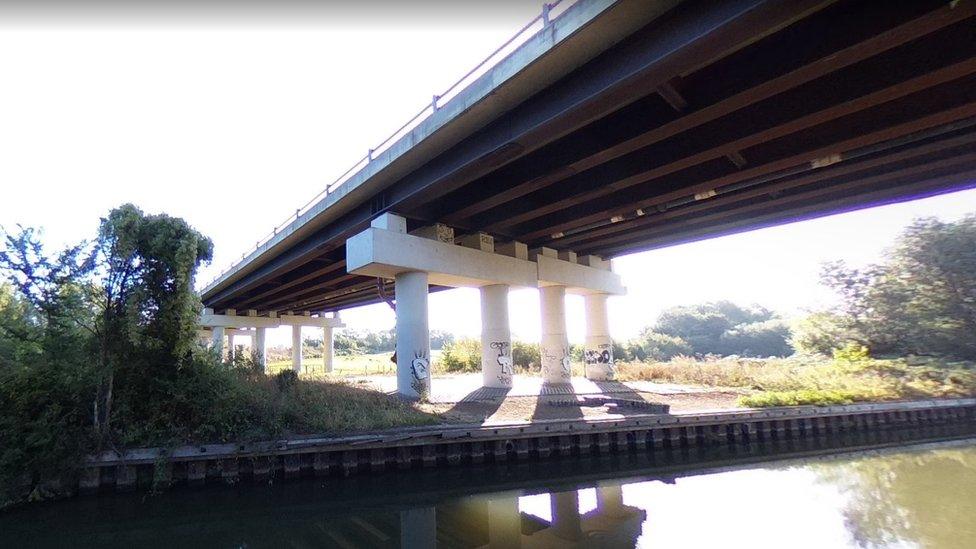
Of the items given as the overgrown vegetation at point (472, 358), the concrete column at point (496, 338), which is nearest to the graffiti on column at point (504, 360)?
the concrete column at point (496, 338)

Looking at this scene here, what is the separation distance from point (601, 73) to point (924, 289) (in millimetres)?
24972

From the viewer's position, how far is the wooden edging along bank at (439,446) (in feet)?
32.0

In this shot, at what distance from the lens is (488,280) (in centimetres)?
1959

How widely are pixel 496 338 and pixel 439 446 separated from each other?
9728 mm

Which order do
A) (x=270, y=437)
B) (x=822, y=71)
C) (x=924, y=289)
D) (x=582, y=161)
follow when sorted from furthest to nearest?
1. (x=924, y=289)
2. (x=582, y=161)
3. (x=270, y=437)
4. (x=822, y=71)

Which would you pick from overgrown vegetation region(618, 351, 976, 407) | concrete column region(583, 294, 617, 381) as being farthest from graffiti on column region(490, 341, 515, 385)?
overgrown vegetation region(618, 351, 976, 407)

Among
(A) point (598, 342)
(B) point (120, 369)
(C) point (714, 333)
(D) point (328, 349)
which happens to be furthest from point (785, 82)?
(C) point (714, 333)

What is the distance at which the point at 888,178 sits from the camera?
1447cm

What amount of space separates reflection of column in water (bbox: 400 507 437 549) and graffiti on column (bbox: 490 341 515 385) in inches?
464

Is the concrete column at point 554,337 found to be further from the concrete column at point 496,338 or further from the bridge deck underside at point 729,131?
the bridge deck underside at point 729,131

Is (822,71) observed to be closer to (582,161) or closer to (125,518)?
(582,161)

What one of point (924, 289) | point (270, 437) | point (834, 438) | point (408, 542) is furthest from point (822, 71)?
point (924, 289)

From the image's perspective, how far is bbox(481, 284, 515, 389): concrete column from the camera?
20.3 metres

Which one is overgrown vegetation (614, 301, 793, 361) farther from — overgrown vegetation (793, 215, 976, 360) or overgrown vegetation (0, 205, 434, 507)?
overgrown vegetation (0, 205, 434, 507)
